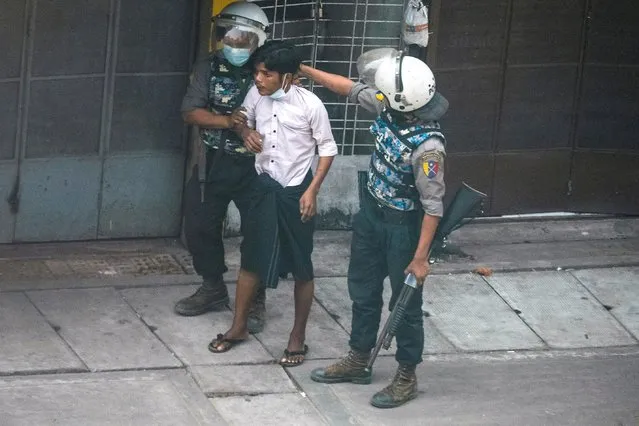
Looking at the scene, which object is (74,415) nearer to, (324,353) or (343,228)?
(324,353)

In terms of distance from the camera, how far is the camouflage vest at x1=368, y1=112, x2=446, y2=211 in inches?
284

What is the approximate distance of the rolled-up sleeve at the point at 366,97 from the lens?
24.6 ft

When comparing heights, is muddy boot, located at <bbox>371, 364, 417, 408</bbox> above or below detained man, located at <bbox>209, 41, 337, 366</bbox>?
below

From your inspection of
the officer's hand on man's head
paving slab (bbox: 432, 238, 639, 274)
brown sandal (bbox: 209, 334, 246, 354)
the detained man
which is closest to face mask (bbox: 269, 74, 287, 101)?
the detained man

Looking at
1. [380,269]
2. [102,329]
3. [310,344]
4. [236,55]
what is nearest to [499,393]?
[380,269]

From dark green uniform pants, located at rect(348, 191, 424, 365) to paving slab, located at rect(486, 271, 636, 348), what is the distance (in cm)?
138

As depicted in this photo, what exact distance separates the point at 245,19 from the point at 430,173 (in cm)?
155

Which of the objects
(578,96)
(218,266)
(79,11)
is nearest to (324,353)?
(218,266)

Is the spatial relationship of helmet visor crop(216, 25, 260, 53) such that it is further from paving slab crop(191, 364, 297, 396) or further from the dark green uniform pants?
paving slab crop(191, 364, 297, 396)

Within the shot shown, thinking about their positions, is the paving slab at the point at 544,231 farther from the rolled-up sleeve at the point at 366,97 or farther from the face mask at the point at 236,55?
the face mask at the point at 236,55

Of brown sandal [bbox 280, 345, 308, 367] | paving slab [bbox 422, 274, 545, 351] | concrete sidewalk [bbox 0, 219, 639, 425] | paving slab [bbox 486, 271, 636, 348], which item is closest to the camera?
concrete sidewalk [bbox 0, 219, 639, 425]

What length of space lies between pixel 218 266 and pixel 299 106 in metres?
1.23

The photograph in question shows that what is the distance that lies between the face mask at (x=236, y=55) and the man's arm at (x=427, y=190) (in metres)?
1.29

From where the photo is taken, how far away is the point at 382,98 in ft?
24.0
